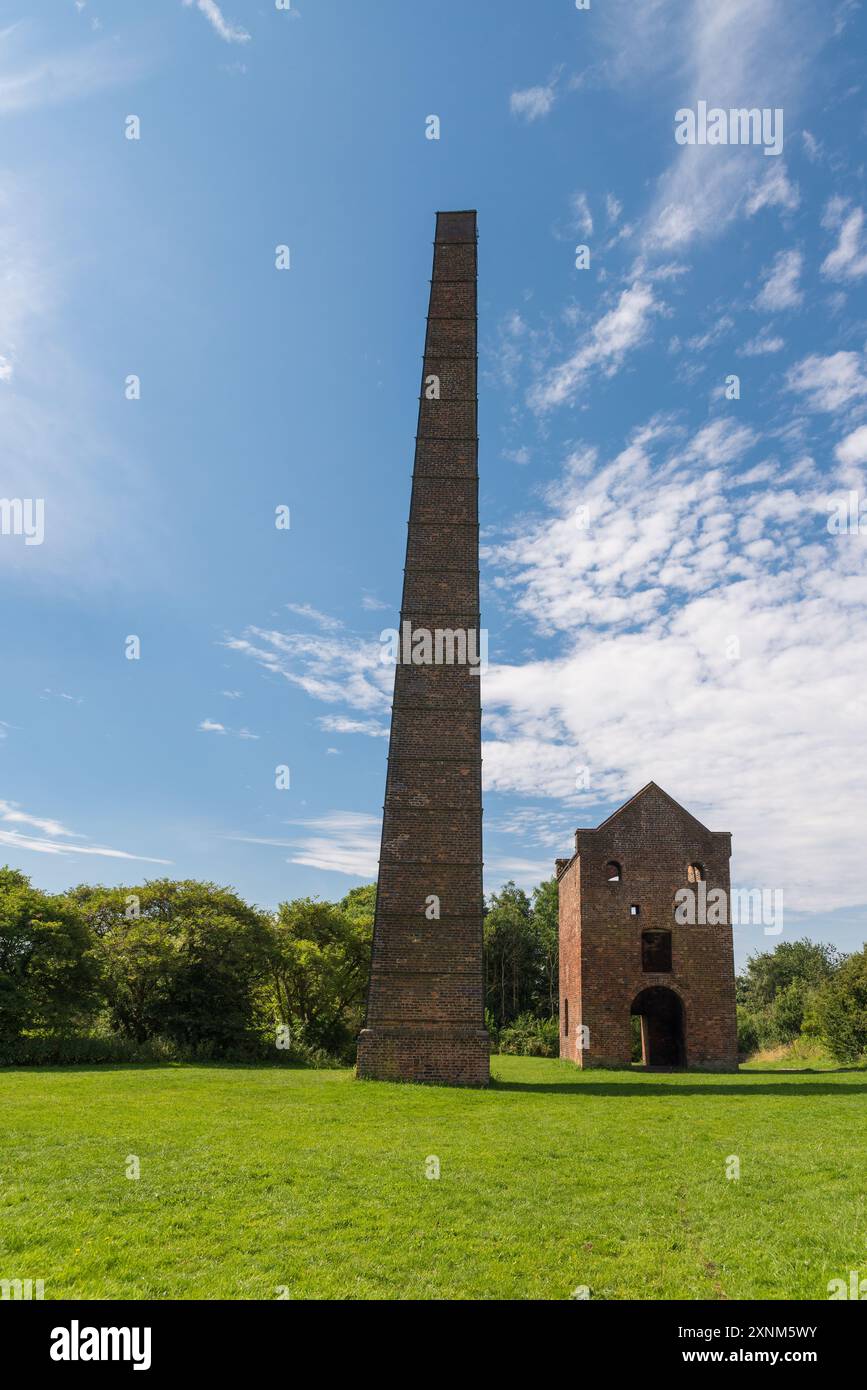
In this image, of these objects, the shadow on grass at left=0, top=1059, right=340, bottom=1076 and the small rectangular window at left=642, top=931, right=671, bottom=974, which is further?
the small rectangular window at left=642, top=931, right=671, bottom=974

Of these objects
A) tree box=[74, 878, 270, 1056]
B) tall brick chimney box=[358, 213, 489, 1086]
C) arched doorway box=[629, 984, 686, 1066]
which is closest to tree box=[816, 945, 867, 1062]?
arched doorway box=[629, 984, 686, 1066]

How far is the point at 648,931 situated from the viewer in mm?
27609

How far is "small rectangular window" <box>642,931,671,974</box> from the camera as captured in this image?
1106 inches

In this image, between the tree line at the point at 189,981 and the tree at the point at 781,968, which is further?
the tree at the point at 781,968

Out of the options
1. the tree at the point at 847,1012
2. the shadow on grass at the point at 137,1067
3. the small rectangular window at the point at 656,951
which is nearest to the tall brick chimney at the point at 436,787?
the shadow on grass at the point at 137,1067

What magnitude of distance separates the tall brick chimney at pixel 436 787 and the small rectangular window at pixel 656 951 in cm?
1271

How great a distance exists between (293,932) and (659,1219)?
24.8m

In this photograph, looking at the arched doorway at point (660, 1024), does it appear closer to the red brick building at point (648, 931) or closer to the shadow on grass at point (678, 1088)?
the red brick building at point (648, 931)

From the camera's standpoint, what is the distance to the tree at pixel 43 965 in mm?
20578

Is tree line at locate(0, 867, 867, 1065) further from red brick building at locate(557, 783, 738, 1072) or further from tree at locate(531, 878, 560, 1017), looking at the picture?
tree at locate(531, 878, 560, 1017)

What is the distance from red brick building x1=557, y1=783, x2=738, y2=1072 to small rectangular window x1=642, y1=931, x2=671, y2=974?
12 cm

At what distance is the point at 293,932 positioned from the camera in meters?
30.2


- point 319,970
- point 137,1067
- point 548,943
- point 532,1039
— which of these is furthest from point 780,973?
point 137,1067
